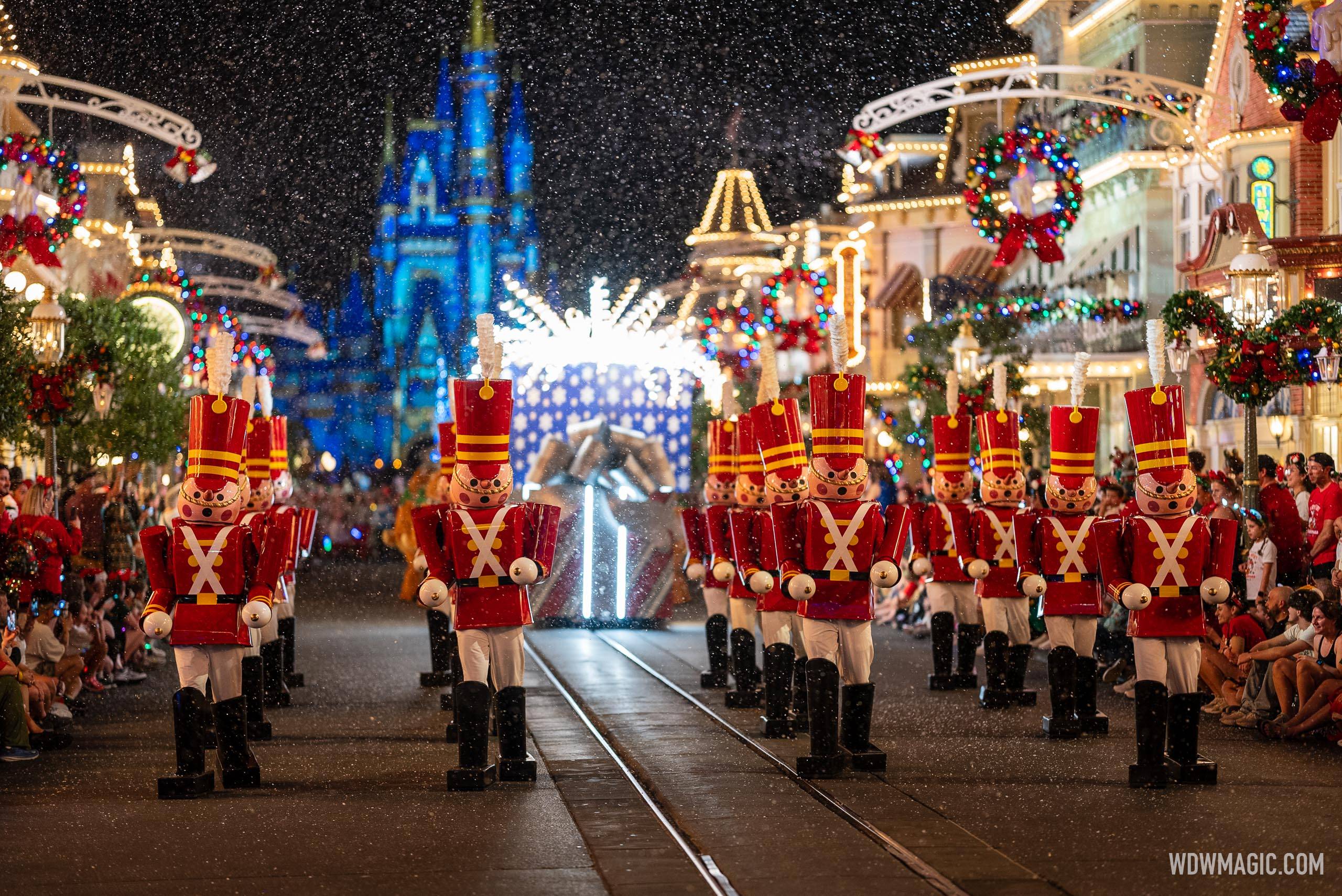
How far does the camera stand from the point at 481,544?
1079cm

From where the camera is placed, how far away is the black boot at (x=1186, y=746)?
10.3 m

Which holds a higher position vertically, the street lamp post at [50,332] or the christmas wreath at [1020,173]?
the christmas wreath at [1020,173]

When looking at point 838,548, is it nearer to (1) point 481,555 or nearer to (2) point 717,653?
(1) point 481,555

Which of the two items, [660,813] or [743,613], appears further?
[743,613]

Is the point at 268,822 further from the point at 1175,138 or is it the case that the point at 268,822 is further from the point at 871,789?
the point at 1175,138

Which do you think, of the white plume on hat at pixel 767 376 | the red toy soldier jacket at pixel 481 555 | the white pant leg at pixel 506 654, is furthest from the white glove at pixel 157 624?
the white plume on hat at pixel 767 376

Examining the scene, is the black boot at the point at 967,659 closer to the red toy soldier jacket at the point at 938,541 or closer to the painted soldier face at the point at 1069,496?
the red toy soldier jacket at the point at 938,541

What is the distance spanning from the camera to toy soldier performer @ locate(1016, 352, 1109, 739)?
12.4 meters

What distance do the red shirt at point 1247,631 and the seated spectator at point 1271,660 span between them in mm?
197

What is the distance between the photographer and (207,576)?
10.6 meters

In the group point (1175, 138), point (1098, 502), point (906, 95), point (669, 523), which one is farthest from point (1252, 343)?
point (1175, 138)

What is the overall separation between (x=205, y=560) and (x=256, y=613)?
51 centimetres

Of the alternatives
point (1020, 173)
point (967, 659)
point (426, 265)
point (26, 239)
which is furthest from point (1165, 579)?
point (426, 265)

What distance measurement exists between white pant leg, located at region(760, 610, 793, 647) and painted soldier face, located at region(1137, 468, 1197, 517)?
9.98 ft
